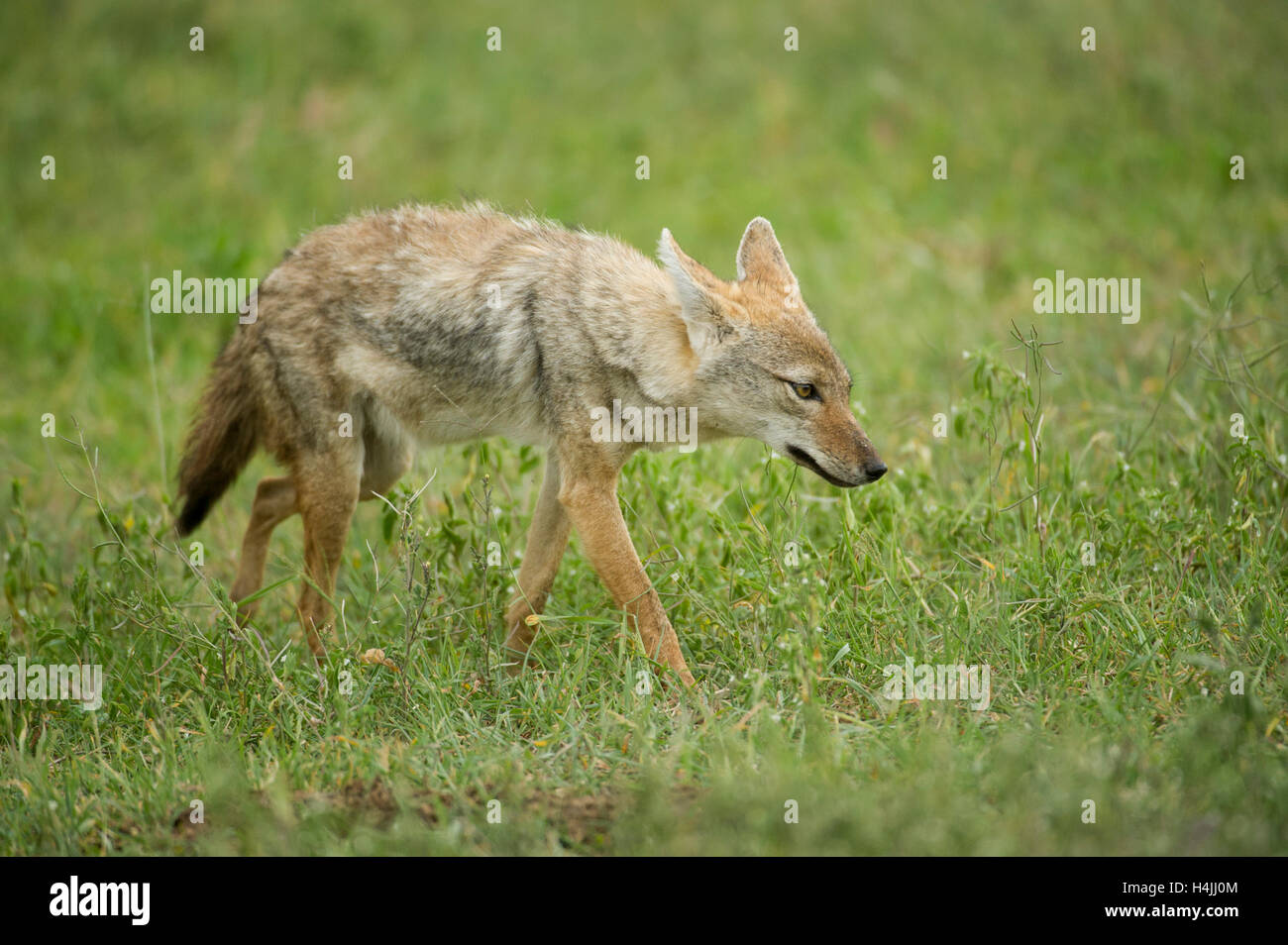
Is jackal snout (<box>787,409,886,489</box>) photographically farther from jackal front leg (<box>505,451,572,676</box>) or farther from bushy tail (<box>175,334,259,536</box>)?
bushy tail (<box>175,334,259,536</box>)

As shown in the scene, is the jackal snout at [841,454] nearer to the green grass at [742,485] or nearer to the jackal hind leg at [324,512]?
the green grass at [742,485]

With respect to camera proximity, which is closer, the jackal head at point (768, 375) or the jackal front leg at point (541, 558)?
the jackal head at point (768, 375)

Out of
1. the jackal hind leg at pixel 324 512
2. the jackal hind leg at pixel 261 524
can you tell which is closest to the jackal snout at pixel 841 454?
the jackal hind leg at pixel 324 512

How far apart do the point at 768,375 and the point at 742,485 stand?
0.77 metres

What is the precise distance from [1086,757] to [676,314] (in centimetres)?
240

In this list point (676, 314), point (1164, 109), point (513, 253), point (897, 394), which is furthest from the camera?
point (1164, 109)

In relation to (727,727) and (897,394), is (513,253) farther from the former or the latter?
(897,394)

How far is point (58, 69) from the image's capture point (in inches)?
494

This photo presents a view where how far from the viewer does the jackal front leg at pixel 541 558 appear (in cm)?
545

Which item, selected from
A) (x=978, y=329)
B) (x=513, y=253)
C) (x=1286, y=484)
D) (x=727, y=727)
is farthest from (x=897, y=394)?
(x=727, y=727)

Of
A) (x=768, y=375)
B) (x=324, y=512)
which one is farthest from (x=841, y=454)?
(x=324, y=512)

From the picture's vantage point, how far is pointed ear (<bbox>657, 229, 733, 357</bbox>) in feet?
16.0

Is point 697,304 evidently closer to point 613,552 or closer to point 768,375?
point 768,375

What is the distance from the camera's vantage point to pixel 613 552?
16.4ft
